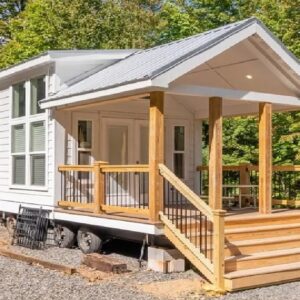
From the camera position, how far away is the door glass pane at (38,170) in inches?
492

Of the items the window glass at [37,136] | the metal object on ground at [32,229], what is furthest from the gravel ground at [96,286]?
the window glass at [37,136]

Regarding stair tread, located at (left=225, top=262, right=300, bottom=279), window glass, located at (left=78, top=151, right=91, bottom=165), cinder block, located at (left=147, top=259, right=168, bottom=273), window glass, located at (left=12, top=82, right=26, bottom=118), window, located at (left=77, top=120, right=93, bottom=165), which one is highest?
window glass, located at (left=12, top=82, right=26, bottom=118)

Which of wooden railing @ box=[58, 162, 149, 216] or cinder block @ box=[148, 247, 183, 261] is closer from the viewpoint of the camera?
cinder block @ box=[148, 247, 183, 261]

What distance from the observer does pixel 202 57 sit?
943 cm

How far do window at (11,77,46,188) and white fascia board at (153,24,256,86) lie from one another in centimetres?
438

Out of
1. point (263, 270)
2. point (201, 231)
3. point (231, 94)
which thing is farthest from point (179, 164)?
point (263, 270)

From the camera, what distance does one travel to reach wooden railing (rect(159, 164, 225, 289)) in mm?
7844

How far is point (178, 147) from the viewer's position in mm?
13930

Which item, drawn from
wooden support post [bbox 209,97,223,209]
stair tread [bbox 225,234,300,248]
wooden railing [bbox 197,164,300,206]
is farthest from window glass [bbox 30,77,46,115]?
stair tread [bbox 225,234,300,248]

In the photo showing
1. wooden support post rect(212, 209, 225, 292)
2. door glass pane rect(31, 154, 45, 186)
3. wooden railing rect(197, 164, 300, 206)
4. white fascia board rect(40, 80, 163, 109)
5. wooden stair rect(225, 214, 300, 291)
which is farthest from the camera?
wooden railing rect(197, 164, 300, 206)

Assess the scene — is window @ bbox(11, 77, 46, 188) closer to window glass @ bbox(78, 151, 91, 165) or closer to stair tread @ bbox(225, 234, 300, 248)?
window glass @ bbox(78, 151, 91, 165)

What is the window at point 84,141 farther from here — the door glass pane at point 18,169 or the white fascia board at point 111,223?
the door glass pane at point 18,169

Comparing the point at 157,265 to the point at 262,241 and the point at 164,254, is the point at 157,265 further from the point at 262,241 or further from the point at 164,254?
the point at 262,241

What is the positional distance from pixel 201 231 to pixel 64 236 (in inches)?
159
